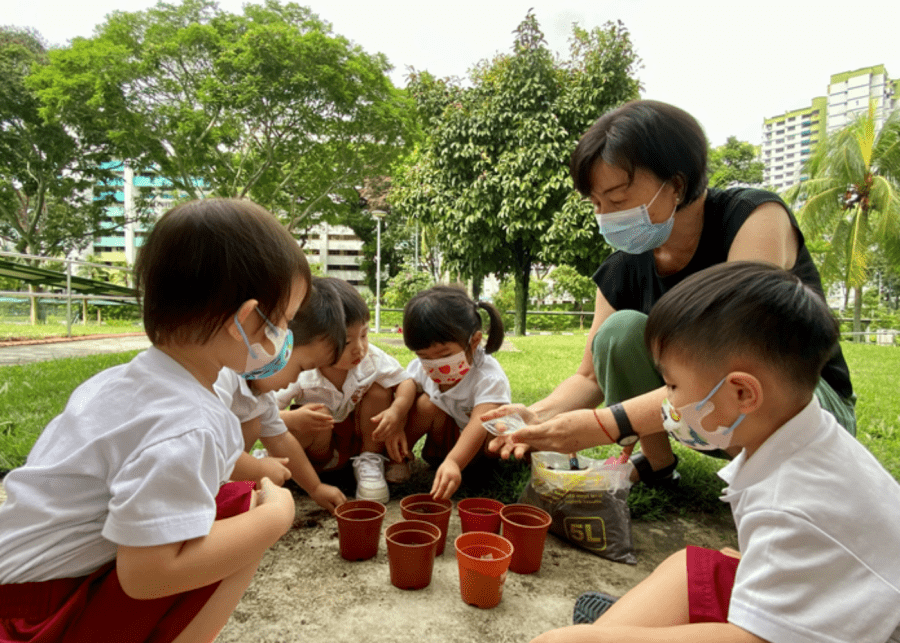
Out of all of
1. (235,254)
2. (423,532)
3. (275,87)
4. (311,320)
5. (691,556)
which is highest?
(275,87)

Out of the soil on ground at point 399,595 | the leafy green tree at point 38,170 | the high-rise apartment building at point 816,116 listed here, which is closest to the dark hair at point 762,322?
the soil on ground at point 399,595

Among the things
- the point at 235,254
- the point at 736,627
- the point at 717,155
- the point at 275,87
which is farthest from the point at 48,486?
the point at 717,155

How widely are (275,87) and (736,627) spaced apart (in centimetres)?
1305

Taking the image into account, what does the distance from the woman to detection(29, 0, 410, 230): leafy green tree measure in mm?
11492

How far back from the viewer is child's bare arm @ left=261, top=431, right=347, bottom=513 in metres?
2.17

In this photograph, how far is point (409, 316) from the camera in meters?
2.38

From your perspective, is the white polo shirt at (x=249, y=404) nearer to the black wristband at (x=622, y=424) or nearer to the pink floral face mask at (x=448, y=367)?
the pink floral face mask at (x=448, y=367)

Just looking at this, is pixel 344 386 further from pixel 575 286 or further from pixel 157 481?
pixel 575 286

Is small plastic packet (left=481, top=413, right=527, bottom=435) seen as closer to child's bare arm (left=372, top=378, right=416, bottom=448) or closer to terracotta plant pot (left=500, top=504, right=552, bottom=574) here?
terracotta plant pot (left=500, top=504, right=552, bottom=574)

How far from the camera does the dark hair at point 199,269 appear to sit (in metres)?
1.12

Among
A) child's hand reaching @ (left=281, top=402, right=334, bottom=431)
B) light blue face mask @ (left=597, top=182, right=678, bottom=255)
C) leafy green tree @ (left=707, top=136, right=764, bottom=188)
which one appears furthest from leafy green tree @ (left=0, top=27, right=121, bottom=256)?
leafy green tree @ (left=707, top=136, right=764, bottom=188)

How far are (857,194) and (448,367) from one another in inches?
780

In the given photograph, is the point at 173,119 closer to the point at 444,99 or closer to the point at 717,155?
the point at 444,99

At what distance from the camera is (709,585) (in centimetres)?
114
